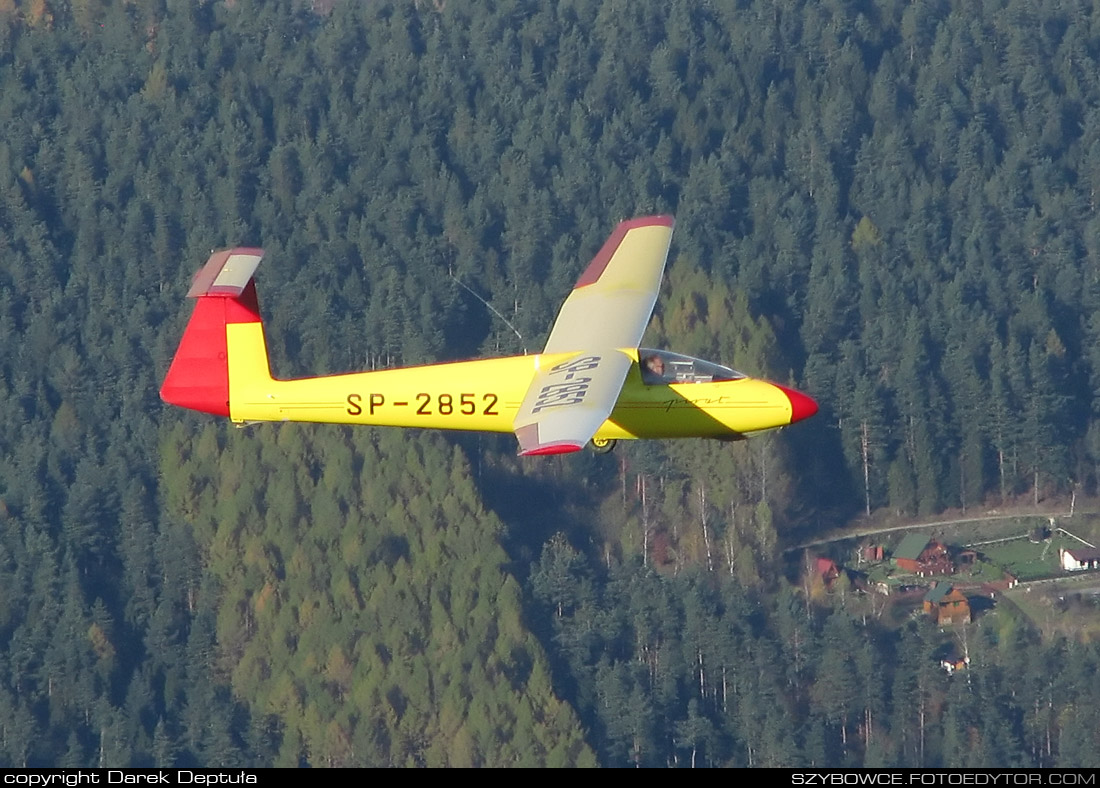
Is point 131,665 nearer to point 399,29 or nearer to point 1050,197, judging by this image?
point 399,29

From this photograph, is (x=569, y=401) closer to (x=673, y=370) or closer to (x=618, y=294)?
(x=673, y=370)

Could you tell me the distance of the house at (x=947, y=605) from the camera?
112 meters

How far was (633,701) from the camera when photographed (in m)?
109

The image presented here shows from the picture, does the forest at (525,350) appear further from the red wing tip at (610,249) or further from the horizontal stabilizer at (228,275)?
the horizontal stabilizer at (228,275)

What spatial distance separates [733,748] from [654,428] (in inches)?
2608

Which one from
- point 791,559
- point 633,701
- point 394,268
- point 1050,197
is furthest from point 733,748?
point 1050,197

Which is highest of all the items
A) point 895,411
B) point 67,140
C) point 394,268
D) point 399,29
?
point 399,29

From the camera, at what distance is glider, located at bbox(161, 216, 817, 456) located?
45375 millimetres

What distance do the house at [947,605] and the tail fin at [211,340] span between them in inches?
2743

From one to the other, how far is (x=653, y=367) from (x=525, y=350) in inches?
2856

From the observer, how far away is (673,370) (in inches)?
1791

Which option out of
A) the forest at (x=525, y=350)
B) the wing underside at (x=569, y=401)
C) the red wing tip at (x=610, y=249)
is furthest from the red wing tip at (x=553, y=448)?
the forest at (x=525, y=350)

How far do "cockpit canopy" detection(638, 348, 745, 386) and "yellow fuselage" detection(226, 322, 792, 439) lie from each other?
0.37 feet
